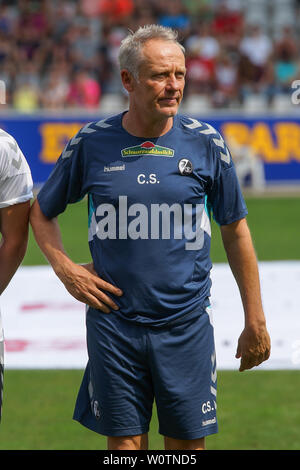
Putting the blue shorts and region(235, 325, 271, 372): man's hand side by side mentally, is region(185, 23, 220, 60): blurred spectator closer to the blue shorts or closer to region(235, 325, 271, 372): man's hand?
region(235, 325, 271, 372): man's hand

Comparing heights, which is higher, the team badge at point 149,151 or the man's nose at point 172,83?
the man's nose at point 172,83

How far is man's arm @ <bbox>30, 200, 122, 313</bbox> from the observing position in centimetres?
367

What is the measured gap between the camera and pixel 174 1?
22000 mm

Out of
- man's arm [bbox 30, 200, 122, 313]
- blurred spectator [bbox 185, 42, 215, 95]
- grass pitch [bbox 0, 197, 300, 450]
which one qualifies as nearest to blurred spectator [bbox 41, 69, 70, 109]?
blurred spectator [bbox 185, 42, 215, 95]

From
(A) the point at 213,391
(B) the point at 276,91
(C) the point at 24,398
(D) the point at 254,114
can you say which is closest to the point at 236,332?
(C) the point at 24,398

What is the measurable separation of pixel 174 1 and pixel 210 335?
19.4 meters

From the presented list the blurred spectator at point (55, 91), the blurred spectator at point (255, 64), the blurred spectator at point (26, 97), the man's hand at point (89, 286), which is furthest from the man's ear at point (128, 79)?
the blurred spectator at point (255, 64)

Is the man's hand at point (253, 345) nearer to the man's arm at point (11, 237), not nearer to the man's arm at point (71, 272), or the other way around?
the man's arm at point (71, 272)

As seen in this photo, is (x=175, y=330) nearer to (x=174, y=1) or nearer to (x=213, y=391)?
(x=213, y=391)

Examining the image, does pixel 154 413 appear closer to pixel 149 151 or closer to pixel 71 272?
pixel 71 272

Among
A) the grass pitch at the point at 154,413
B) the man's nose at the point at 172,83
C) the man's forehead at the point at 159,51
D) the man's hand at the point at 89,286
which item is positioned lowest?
the grass pitch at the point at 154,413

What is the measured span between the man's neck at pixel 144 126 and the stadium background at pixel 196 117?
2.35 m

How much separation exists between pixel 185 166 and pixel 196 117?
45.0 ft

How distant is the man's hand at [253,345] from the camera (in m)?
3.78
